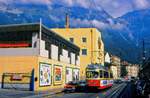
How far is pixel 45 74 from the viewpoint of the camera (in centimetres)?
5791

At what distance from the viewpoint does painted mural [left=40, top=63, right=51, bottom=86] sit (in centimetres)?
5601

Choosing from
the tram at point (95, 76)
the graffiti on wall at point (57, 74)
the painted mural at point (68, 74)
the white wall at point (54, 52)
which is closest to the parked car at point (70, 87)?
the tram at point (95, 76)

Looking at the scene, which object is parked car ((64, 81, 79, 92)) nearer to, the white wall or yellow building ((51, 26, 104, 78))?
the white wall

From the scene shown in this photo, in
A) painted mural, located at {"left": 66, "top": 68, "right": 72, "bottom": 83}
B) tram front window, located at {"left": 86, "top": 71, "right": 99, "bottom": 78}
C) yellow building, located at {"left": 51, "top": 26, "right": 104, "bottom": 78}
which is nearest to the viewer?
tram front window, located at {"left": 86, "top": 71, "right": 99, "bottom": 78}

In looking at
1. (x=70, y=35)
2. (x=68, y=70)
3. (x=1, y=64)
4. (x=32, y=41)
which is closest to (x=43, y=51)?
(x=32, y=41)

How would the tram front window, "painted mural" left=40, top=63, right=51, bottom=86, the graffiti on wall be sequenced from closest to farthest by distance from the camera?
the tram front window → "painted mural" left=40, top=63, right=51, bottom=86 → the graffiti on wall

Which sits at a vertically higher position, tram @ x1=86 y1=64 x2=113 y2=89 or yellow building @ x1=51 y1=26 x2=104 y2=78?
yellow building @ x1=51 y1=26 x2=104 y2=78

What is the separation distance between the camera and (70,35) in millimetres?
104250

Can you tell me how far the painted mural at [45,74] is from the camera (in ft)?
184

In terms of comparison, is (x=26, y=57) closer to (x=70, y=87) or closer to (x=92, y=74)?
(x=70, y=87)

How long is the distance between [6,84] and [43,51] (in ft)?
22.7

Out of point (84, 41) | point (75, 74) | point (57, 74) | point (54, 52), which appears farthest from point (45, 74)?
point (84, 41)

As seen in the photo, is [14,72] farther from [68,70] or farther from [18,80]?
[68,70]

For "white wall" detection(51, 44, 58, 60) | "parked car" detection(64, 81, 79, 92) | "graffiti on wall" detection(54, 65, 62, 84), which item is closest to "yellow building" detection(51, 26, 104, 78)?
"graffiti on wall" detection(54, 65, 62, 84)
